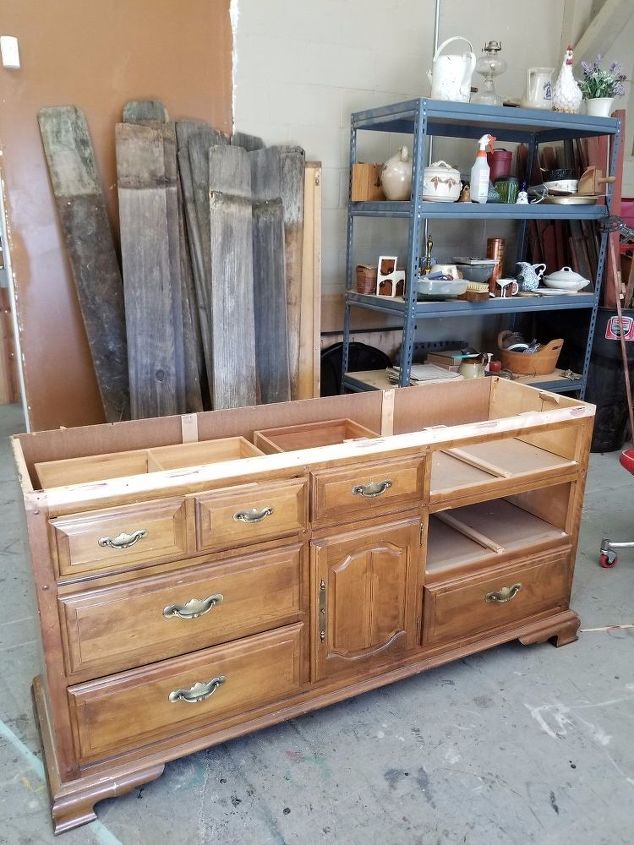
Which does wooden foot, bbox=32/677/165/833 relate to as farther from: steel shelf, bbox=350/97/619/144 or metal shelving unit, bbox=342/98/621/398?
steel shelf, bbox=350/97/619/144

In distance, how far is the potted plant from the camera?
127 inches

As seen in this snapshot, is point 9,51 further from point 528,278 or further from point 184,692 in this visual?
point 528,278

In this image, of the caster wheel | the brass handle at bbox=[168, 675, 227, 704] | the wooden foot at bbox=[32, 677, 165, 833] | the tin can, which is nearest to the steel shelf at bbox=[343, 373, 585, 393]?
the tin can

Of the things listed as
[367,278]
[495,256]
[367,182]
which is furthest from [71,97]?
[495,256]

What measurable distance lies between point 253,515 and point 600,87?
282cm

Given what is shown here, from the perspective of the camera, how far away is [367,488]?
1771 mm

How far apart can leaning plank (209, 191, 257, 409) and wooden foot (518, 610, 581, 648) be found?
4.56 ft

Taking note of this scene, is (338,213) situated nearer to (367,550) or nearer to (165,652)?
(367,550)

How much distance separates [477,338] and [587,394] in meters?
0.71

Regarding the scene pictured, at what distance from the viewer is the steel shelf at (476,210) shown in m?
2.91

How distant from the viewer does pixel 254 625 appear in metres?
1.69

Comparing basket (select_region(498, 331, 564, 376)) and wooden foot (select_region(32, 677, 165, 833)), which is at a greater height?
basket (select_region(498, 331, 564, 376))

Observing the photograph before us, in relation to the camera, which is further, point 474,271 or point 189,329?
point 474,271

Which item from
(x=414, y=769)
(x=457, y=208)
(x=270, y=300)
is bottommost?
(x=414, y=769)
